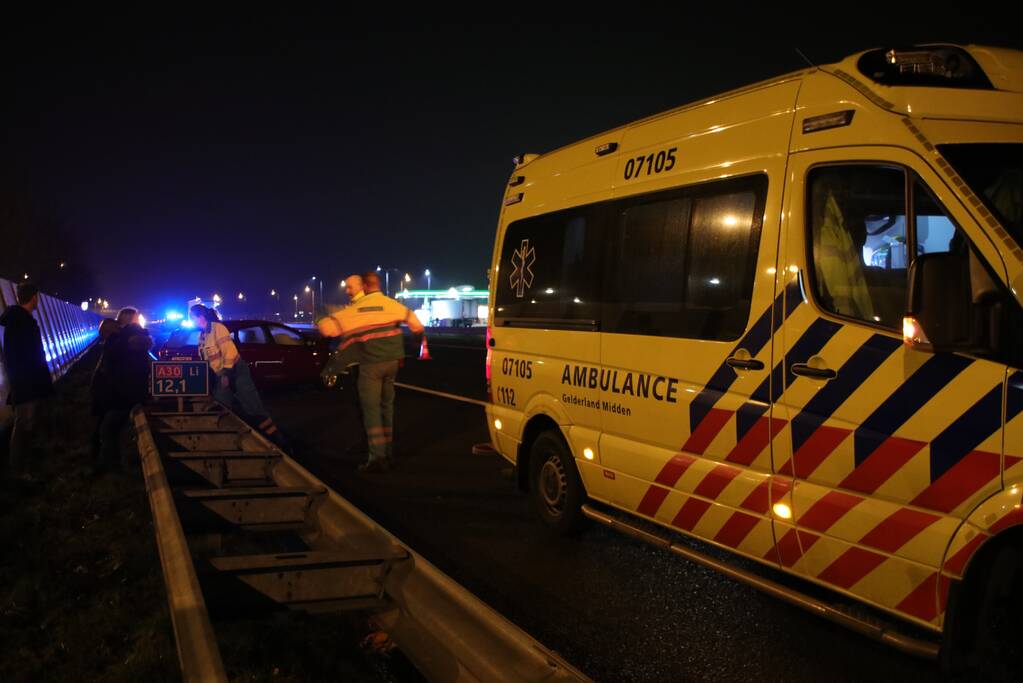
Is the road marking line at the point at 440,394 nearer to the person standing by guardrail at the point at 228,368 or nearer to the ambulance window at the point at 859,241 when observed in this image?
the person standing by guardrail at the point at 228,368

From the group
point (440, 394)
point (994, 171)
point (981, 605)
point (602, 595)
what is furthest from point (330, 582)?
point (440, 394)

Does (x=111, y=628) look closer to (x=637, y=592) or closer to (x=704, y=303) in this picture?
(x=637, y=592)

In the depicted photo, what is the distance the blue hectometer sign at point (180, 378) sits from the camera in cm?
974

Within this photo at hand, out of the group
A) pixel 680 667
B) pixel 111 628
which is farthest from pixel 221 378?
pixel 680 667

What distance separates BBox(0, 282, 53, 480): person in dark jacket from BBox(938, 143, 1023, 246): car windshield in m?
7.11

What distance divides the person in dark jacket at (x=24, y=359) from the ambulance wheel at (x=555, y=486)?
15.0 ft

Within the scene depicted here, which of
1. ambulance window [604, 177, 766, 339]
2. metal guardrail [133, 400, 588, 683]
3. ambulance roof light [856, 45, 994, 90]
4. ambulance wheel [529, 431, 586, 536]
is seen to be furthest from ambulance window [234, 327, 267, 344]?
ambulance roof light [856, 45, 994, 90]

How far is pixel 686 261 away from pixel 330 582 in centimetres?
265

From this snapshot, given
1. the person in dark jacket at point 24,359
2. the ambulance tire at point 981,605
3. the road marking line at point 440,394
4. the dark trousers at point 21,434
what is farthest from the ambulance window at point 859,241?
the road marking line at point 440,394

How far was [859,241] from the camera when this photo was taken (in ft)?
12.6

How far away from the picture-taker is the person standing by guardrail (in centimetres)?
984

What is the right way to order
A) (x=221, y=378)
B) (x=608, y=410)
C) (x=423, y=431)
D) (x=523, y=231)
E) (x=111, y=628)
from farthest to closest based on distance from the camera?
(x=423, y=431) < (x=221, y=378) < (x=523, y=231) < (x=608, y=410) < (x=111, y=628)

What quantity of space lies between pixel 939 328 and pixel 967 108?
1.04 m

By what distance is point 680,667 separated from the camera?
13.0ft
